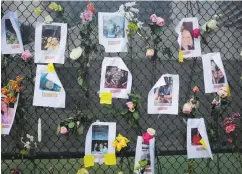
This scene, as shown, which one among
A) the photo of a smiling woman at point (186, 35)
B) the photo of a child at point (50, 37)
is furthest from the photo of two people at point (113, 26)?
the photo of a smiling woman at point (186, 35)

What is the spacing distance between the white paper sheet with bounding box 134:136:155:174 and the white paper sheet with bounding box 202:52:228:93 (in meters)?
0.59

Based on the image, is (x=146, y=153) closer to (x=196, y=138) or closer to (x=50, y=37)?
(x=196, y=138)

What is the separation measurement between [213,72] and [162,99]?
1.42 ft

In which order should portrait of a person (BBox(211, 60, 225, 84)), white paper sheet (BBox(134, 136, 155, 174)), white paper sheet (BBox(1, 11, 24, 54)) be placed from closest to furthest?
white paper sheet (BBox(1, 11, 24, 54))
white paper sheet (BBox(134, 136, 155, 174))
portrait of a person (BBox(211, 60, 225, 84))

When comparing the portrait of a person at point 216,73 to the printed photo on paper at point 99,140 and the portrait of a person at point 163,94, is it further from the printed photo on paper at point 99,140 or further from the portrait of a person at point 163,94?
the printed photo on paper at point 99,140

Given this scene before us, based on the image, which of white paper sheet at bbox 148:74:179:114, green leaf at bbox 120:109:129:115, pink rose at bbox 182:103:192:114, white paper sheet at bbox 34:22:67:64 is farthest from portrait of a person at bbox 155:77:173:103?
white paper sheet at bbox 34:22:67:64

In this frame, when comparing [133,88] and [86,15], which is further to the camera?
[133,88]

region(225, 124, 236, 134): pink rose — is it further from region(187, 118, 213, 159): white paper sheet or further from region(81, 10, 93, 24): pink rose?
region(81, 10, 93, 24): pink rose

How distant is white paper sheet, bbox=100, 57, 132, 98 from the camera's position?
9.03 ft

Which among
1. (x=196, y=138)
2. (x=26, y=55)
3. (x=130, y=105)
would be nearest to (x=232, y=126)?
(x=196, y=138)

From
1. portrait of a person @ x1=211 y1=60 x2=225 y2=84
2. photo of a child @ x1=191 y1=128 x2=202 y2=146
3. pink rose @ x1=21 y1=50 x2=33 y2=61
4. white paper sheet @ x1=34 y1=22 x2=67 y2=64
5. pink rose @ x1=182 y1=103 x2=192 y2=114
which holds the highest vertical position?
white paper sheet @ x1=34 y1=22 x2=67 y2=64

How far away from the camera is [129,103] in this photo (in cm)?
272

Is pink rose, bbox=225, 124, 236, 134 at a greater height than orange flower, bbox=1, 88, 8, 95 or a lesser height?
lesser

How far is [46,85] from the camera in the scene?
107 inches
